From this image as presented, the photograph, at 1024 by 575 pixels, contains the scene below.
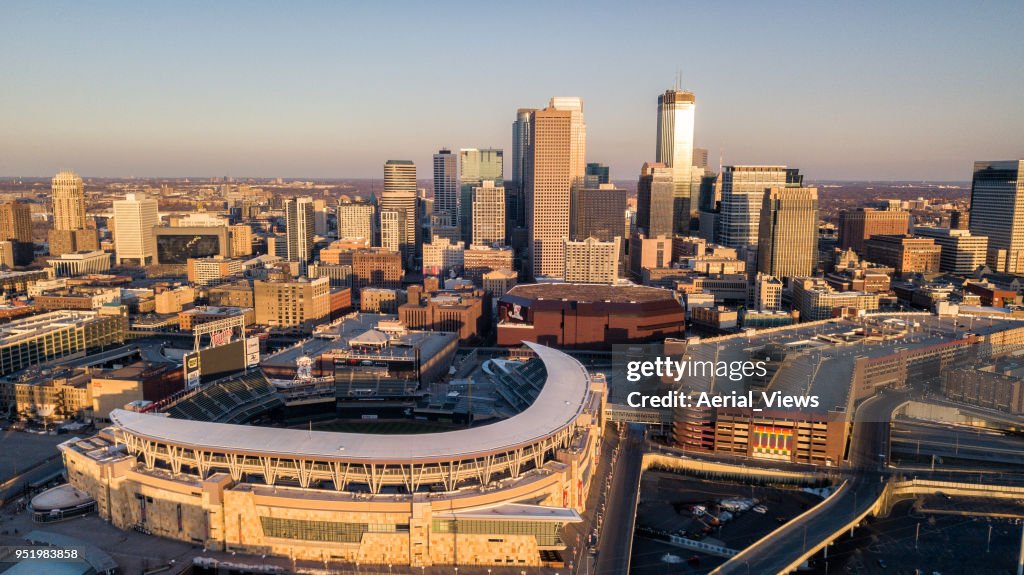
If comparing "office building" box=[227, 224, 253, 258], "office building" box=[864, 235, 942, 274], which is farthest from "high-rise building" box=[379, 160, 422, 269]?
"office building" box=[864, 235, 942, 274]

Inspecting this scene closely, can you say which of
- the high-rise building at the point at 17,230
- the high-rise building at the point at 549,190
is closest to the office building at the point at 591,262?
the high-rise building at the point at 549,190

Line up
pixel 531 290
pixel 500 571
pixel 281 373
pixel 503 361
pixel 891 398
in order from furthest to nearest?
pixel 531 290
pixel 503 361
pixel 281 373
pixel 891 398
pixel 500 571

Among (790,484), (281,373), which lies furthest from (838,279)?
(281,373)

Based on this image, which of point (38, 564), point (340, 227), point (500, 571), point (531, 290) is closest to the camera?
point (38, 564)

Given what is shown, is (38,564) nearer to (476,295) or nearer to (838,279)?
(476,295)

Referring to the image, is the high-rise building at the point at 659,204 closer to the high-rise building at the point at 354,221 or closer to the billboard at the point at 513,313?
the high-rise building at the point at 354,221

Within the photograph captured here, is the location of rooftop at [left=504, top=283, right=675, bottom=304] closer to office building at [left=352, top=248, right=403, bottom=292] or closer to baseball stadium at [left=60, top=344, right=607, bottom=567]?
office building at [left=352, top=248, right=403, bottom=292]
